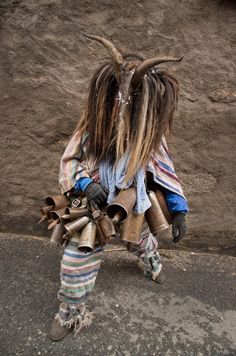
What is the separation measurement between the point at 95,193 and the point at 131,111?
40 cm

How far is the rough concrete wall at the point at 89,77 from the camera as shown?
2.21m

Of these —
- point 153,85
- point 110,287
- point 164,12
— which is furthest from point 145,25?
point 110,287

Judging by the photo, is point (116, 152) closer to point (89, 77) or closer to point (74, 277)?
point (74, 277)

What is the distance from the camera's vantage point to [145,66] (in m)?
1.51

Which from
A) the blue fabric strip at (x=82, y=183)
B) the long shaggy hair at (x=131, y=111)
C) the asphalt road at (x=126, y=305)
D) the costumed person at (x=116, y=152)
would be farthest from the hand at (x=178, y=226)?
the asphalt road at (x=126, y=305)

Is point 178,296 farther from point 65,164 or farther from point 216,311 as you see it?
point 65,164

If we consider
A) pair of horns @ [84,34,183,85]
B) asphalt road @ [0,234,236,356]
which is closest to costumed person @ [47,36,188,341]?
pair of horns @ [84,34,183,85]

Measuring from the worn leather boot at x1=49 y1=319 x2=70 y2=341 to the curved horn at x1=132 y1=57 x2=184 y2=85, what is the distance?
1231mm

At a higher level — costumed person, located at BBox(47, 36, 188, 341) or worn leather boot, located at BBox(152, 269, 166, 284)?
costumed person, located at BBox(47, 36, 188, 341)

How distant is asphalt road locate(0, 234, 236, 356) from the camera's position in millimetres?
1882

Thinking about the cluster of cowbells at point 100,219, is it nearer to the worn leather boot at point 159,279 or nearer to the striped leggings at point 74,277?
the striped leggings at point 74,277

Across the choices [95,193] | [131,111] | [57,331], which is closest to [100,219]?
[95,193]

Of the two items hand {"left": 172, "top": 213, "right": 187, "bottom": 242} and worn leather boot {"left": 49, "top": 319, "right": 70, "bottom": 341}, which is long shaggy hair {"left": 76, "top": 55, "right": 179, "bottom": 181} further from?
worn leather boot {"left": 49, "top": 319, "right": 70, "bottom": 341}

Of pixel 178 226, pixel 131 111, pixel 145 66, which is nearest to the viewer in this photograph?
pixel 145 66
